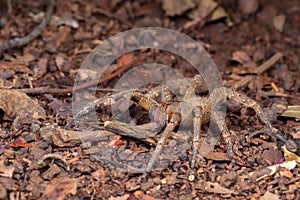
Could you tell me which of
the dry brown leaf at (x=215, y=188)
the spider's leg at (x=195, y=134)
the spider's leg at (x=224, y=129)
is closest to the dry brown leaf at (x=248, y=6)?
the spider's leg at (x=224, y=129)

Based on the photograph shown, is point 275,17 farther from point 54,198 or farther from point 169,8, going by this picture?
point 54,198

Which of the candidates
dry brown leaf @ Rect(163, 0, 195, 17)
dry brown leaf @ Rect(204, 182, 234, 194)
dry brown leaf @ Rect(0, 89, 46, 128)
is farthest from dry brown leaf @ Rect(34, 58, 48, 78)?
dry brown leaf @ Rect(204, 182, 234, 194)

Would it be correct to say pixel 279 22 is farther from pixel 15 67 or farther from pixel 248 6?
pixel 15 67

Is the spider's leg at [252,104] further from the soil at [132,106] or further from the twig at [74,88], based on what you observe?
the twig at [74,88]

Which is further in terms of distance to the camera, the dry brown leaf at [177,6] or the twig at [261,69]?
the dry brown leaf at [177,6]

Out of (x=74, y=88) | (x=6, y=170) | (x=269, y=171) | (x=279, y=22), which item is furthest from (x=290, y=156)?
(x=279, y=22)

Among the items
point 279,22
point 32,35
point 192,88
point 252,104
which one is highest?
point 279,22

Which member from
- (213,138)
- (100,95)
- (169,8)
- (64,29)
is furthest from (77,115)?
(169,8)
